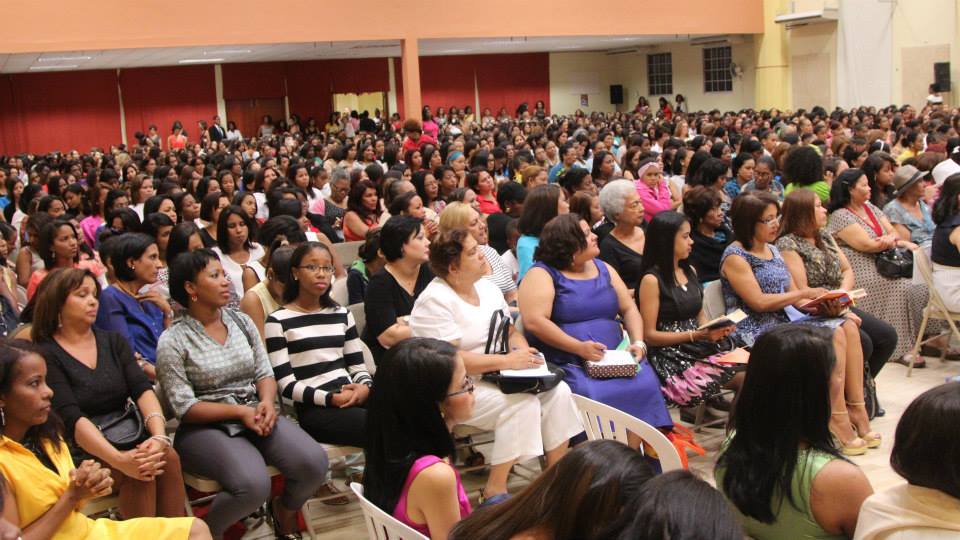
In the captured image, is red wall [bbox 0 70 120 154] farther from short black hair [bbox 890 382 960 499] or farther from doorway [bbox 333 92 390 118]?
short black hair [bbox 890 382 960 499]

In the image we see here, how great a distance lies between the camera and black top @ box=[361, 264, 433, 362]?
450 cm

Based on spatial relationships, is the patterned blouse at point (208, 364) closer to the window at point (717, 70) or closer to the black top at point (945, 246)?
the black top at point (945, 246)

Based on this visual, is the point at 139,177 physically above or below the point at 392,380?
above

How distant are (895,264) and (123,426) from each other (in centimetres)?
471

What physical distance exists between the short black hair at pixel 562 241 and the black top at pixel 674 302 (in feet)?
1.66

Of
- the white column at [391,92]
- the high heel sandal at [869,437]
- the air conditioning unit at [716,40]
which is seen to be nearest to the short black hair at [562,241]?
the high heel sandal at [869,437]

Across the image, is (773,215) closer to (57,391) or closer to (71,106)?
(57,391)

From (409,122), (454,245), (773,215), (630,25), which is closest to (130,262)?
(454,245)

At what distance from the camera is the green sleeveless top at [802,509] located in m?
2.46

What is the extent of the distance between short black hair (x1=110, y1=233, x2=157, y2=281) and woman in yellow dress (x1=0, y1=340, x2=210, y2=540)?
4.08 ft

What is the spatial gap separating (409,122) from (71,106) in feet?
49.6

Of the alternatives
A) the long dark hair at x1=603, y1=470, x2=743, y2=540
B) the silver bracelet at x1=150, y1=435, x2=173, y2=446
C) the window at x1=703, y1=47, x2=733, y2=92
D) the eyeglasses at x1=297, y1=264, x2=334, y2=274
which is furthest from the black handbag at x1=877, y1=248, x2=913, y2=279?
the window at x1=703, y1=47, x2=733, y2=92

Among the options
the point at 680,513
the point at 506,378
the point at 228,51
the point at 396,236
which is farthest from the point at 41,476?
the point at 228,51

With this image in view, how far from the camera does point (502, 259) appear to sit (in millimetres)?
5867
